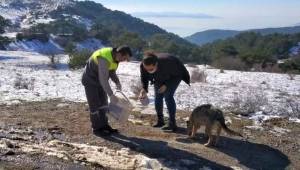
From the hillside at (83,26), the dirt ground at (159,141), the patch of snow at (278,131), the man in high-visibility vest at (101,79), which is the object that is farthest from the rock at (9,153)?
the hillside at (83,26)

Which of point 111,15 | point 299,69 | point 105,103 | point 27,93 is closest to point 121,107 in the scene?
point 105,103

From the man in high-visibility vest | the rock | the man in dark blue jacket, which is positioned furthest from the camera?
the man in dark blue jacket

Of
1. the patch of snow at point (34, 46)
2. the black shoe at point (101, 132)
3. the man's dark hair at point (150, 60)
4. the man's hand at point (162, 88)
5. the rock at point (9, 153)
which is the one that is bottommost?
the patch of snow at point (34, 46)

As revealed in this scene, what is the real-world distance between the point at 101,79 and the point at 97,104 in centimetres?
78

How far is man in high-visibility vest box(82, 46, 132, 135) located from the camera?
7.86m

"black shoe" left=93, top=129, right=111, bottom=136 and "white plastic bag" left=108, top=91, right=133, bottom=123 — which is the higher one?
"white plastic bag" left=108, top=91, right=133, bottom=123

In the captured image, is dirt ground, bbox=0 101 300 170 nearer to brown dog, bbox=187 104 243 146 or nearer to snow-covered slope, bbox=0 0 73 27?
brown dog, bbox=187 104 243 146

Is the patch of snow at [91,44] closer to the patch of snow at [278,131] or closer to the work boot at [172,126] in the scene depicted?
the patch of snow at [278,131]

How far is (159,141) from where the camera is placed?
→ 8250 millimetres

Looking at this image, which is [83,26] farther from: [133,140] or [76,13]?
[133,140]

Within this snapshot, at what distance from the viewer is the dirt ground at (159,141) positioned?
7102 millimetres

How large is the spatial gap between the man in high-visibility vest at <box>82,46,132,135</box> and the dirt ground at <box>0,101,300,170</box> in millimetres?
279

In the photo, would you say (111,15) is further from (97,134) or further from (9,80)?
(97,134)

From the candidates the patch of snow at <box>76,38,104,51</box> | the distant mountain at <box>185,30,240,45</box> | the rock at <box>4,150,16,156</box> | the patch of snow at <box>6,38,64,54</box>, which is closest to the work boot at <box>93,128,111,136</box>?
the rock at <box>4,150,16,156</box>
